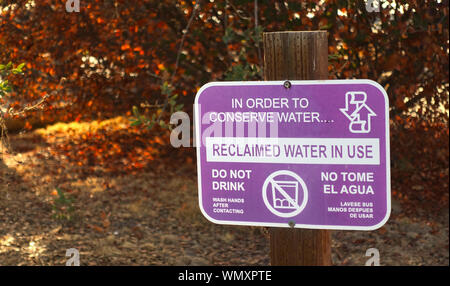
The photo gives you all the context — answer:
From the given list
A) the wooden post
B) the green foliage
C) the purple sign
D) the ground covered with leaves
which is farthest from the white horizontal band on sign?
the green foliage

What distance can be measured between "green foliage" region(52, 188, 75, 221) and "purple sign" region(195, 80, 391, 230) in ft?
15.5

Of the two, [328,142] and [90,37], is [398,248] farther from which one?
[328,142]

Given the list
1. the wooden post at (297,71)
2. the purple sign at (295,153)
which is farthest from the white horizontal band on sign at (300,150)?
the wooden post at (297,71)

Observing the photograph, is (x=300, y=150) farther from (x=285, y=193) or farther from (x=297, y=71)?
(x=297, y=71)

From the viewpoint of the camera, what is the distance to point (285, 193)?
8.06 ft

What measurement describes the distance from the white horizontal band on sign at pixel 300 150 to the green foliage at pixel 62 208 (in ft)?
15.7

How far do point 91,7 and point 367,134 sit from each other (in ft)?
16.4

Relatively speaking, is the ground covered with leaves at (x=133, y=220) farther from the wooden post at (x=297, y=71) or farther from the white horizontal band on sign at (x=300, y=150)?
the wooden post at (x=297, y=71)

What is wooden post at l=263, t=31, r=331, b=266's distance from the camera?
8.05 ft

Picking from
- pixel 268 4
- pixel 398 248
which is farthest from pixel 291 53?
pixel 398 248

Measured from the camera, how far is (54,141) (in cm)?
991

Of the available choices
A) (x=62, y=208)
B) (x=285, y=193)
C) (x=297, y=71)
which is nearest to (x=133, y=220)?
(x=62, y=208)

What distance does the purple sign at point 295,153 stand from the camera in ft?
7.78

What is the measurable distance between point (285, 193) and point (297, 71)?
1.66 feet
